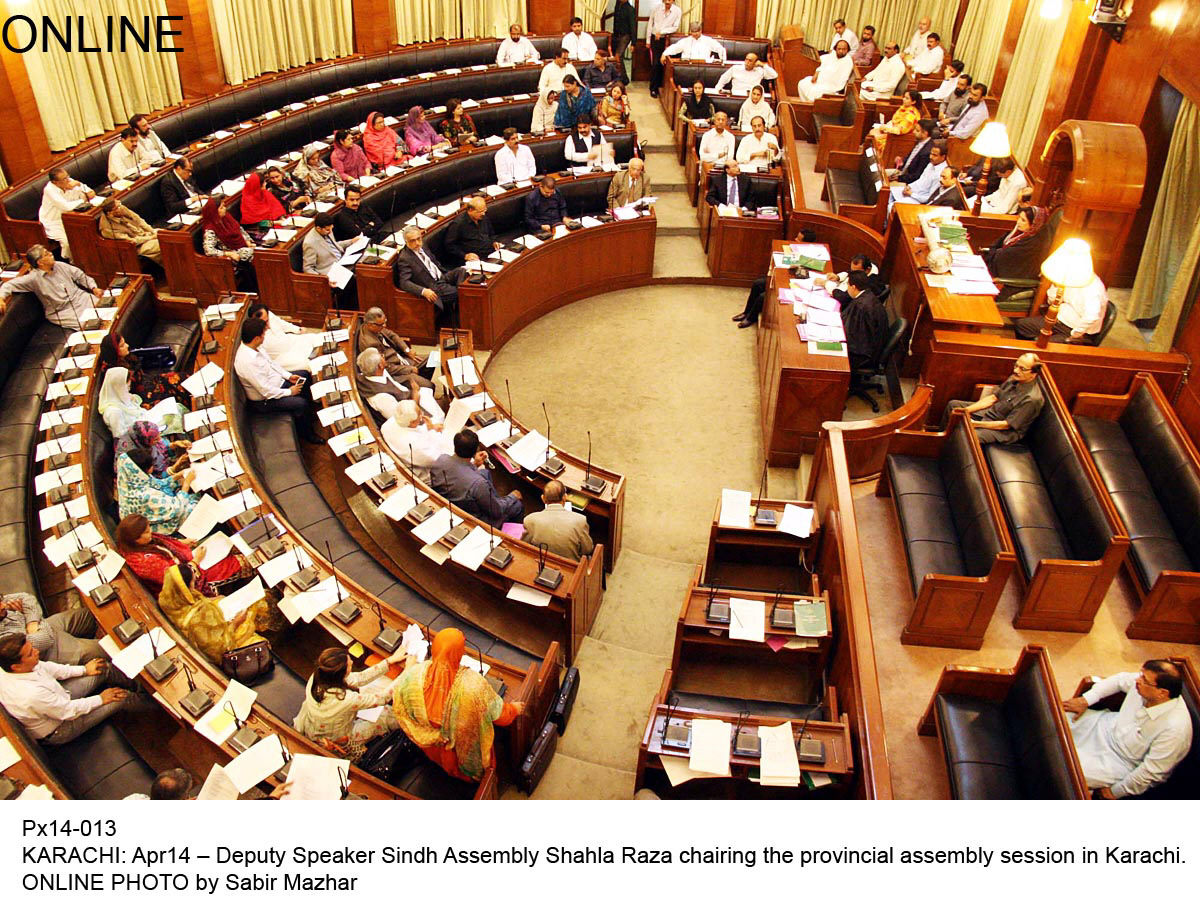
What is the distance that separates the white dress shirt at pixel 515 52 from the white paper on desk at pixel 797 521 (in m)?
9.48

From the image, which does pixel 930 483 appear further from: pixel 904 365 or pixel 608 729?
pixel 608 729

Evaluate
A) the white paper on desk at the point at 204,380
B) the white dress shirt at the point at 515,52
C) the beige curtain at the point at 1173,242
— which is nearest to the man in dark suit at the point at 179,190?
the white paper on desk at the point at 204,380

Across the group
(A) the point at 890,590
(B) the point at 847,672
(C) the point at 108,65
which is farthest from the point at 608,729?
(C) the point at 108,65

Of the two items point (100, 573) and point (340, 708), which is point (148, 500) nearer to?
point (100, 573)

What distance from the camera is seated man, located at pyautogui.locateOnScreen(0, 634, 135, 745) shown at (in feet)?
13.5

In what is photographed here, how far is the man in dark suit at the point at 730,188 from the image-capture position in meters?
Answer: 9.98

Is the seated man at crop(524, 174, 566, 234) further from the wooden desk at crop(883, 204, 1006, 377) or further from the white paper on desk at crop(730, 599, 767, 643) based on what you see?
the white paper on desk at crop(730, 599, 767, 643)

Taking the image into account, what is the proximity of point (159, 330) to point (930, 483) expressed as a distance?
6421mm

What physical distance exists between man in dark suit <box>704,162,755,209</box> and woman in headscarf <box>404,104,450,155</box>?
10.6 ft

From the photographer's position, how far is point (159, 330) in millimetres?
7602

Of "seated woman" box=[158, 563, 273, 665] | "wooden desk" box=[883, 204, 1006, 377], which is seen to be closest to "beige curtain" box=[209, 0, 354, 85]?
"wooden desk" box=[883, 204, 1006, 377]

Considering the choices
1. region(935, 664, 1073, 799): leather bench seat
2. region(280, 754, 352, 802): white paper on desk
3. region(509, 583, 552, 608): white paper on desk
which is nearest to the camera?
region(280, 754, 352, 802): white paper on desk

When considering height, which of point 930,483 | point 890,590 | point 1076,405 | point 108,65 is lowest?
point 890,590

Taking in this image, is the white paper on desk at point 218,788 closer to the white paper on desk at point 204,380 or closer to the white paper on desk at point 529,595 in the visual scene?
the white paper on desk at point 529,595
